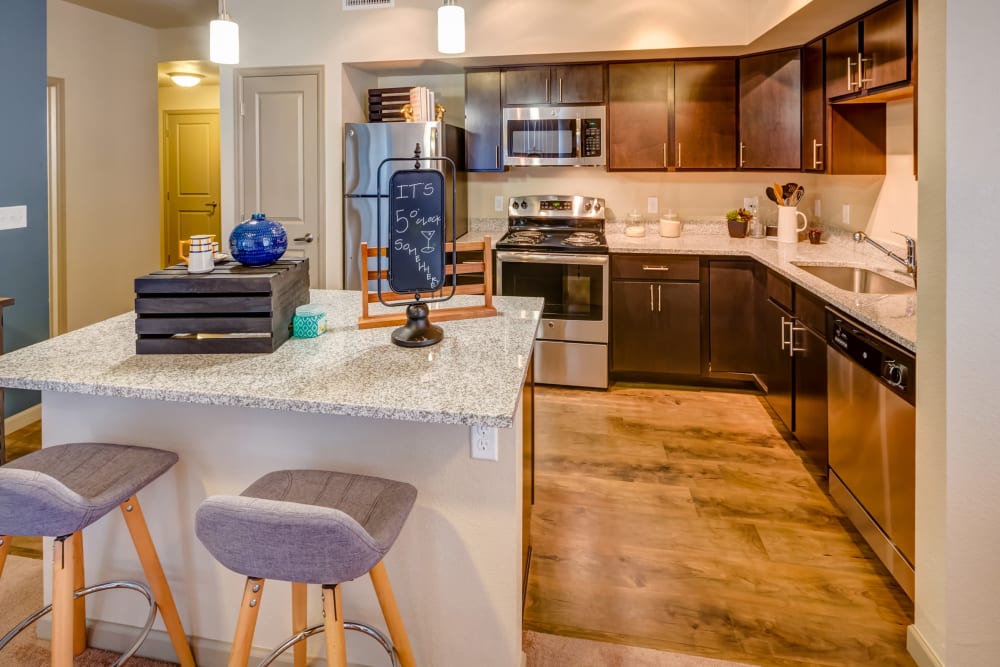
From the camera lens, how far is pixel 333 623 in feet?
3.95

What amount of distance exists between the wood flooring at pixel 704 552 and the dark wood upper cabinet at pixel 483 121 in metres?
2.01

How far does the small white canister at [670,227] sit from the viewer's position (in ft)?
14.4

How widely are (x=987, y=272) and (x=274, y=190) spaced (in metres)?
4.01

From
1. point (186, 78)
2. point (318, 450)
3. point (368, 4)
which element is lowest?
point (318, 450)

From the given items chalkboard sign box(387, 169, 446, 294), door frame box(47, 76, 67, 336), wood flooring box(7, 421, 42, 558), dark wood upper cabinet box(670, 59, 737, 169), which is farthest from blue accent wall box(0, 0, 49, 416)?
dark wood upper cabinet box(670, 59, 737, 169)

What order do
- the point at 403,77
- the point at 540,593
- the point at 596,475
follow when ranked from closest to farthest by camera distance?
the point at 540,593, the point at 596,475, the point at 403,77

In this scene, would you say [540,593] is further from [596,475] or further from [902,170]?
[902,170]

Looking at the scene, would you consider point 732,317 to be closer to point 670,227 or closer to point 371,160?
point 670,227

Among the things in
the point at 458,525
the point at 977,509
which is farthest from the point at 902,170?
the point at 458,525

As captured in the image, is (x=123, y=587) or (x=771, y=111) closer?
(x=123, y=587)

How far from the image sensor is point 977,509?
5.35 ft

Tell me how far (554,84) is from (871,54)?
1991 millimetres

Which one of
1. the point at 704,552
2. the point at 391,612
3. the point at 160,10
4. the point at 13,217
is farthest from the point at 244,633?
the point at 160,10

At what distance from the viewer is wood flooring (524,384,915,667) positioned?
1888 millimetres
